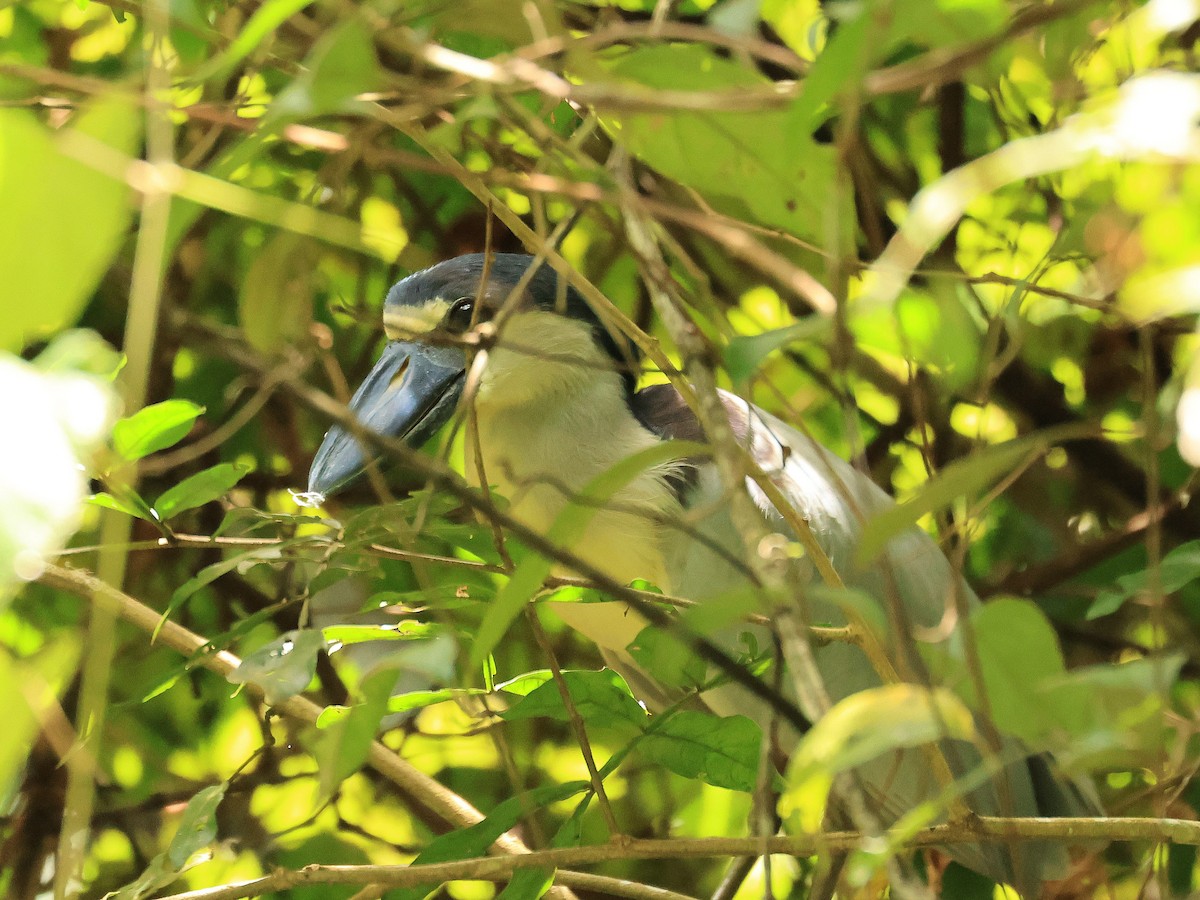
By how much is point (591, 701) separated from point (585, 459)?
692 mm

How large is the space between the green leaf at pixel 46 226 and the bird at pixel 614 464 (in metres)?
0.98

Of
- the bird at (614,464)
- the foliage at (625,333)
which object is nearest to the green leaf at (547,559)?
the foliage at (625,333)

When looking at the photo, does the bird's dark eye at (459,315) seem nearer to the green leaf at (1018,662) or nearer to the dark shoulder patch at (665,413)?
the dark shoulder patch at (665,413)

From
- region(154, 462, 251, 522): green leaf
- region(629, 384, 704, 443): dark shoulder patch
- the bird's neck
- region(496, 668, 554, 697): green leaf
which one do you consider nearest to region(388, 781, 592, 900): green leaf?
region(496, 668, 554, 697): green leaf

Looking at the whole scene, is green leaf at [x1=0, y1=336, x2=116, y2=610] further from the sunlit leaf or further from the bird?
the bird

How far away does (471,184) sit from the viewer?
0.69 metres

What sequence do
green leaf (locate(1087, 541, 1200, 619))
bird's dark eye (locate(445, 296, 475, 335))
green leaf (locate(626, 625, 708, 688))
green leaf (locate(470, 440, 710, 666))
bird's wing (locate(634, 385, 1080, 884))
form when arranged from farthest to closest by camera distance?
bird's dark eye (locate(445, 296, 475, 335)) < bird's wing (locate(634, 385, 1080, 884)) < green leaf (locate(1087, 541, 1200, 619)) < green leaf (locate(626, 625, 708, 688)) < green leaf (locate(470, 440, 710, 666))

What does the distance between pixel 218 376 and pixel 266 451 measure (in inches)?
5.1

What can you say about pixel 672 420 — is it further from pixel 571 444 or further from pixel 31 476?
pixel 31 476

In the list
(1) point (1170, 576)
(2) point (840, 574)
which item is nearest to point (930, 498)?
(1) point (1170, 576)

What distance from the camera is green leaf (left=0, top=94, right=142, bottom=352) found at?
1.15ft

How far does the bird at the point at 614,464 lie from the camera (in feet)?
4.71

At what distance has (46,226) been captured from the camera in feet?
1.18

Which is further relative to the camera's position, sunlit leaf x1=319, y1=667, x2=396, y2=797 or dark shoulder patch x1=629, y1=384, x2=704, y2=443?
dark shoulder patch x1=629, y1=384, x2=704, y2=443
